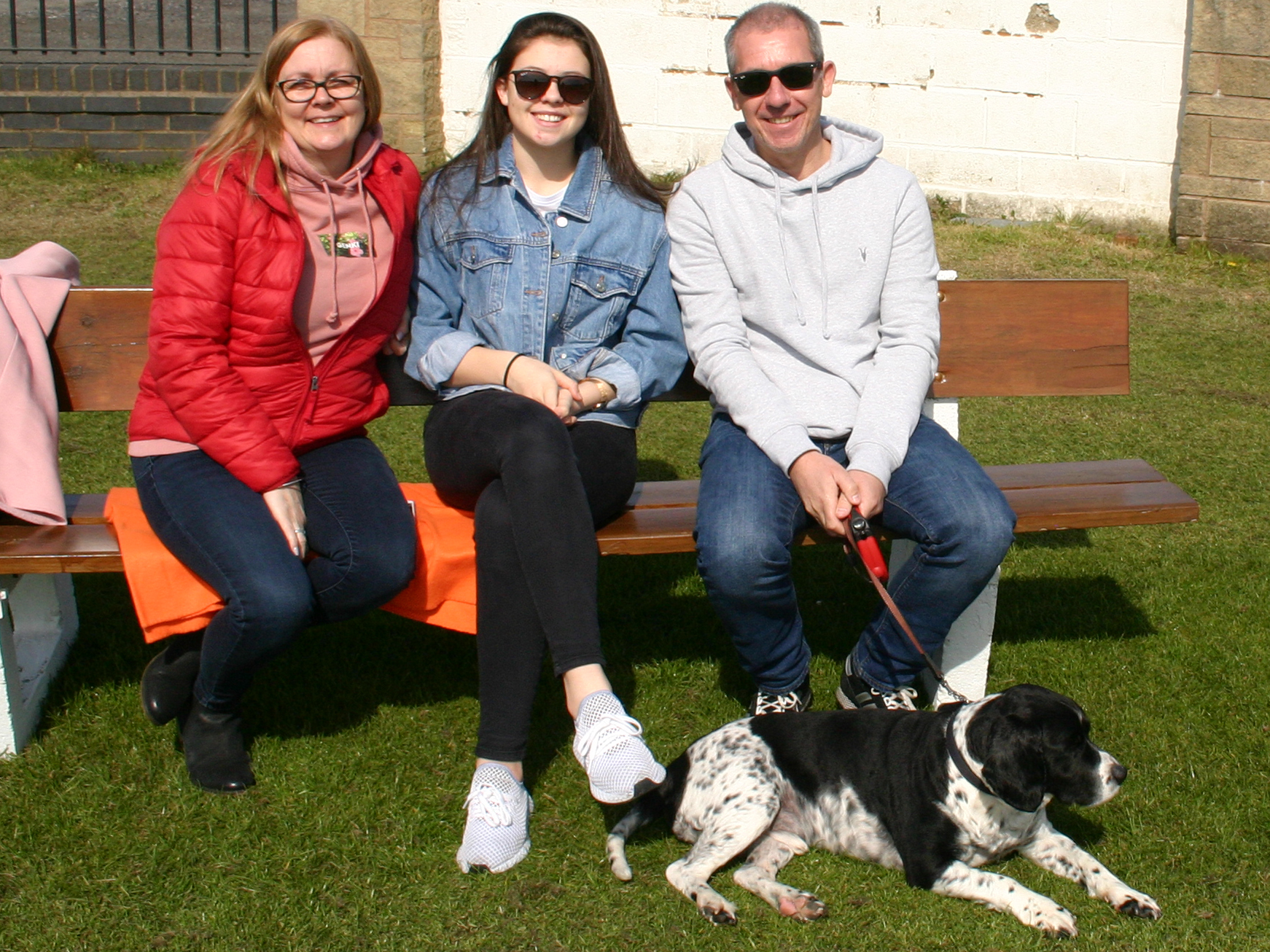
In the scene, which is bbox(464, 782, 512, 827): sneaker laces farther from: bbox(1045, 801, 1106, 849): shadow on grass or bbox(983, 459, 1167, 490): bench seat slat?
bbox(983, 459, 1167, 490): bench seat slat

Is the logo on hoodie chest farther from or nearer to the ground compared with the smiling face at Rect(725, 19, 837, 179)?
nearer to the ground

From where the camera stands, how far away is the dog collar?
2932 mm

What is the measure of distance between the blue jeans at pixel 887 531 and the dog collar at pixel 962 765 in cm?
54

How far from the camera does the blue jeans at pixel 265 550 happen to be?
3221 millimetres

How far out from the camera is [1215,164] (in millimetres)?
8836

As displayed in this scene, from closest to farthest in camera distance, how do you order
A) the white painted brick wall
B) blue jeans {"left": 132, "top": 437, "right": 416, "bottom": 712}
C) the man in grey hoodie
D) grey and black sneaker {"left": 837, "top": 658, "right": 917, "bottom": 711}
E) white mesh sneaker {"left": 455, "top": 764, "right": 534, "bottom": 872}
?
white mesh sneaker {"left": 455, "top": 764, "right": 534, "bottom": 872}, blue jeans {"left": 132, "top": 437, "right": 416, "bottom": 712}, the man in grey hoodie, grey and black sneaker {"left": 837, "top": 658, "right": 917, "bottom": 711}, the white painted brick wall

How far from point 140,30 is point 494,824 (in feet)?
42.2

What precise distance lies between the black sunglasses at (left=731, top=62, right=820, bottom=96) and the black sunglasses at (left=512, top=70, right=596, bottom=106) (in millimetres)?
419

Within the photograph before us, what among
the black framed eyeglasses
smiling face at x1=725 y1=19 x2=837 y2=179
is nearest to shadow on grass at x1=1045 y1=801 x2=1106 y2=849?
smiling face at x1=725 y1=19 x2=837 y2=179

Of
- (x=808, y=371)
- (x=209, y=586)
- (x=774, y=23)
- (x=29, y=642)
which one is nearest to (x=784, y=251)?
(x=808, y=371)

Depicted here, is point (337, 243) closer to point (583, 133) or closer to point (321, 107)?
point (321, 107)

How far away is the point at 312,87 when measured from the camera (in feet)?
11.1

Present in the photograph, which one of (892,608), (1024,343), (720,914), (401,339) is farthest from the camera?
(1024,343)

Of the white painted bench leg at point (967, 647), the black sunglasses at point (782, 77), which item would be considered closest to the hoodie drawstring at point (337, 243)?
the black sunglasses at point (782, 77)
